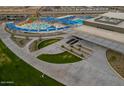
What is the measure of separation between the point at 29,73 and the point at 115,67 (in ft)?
4.89

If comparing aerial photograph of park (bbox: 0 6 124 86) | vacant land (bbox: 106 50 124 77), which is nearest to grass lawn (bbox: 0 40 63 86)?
aerial photograph of park (bbox: 0 6 124 86)

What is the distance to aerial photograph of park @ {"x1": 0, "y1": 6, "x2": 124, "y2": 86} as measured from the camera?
12.9ft

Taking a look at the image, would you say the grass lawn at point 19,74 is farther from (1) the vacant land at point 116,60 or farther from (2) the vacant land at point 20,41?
(1) the vacant land at point 116,60

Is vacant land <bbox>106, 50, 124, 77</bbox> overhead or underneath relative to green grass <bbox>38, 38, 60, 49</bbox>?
underneath

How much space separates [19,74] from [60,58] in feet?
2.57

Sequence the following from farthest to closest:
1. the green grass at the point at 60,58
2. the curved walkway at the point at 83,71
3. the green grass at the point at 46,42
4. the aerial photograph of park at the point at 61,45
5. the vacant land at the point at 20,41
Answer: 1. the vacant land at the point at 20,41
2. the green grass at the point at 46,42
3. the green grass at the point at 60,58
4. the aerial photograph of park at the point at 61,45
5. the curved walkway at the point at 83,71

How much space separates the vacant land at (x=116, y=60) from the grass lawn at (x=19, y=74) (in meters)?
1.01

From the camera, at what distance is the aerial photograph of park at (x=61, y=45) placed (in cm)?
392

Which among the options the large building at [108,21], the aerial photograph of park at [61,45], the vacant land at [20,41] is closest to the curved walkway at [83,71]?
the aerial photograph of park at [61,45]

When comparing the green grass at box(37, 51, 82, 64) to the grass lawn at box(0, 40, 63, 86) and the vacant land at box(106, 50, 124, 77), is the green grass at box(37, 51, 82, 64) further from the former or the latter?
the vacant land at box(106, 50, 124, 77)

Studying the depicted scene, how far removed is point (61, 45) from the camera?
4379mm

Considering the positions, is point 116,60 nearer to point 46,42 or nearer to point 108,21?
point 108,21
